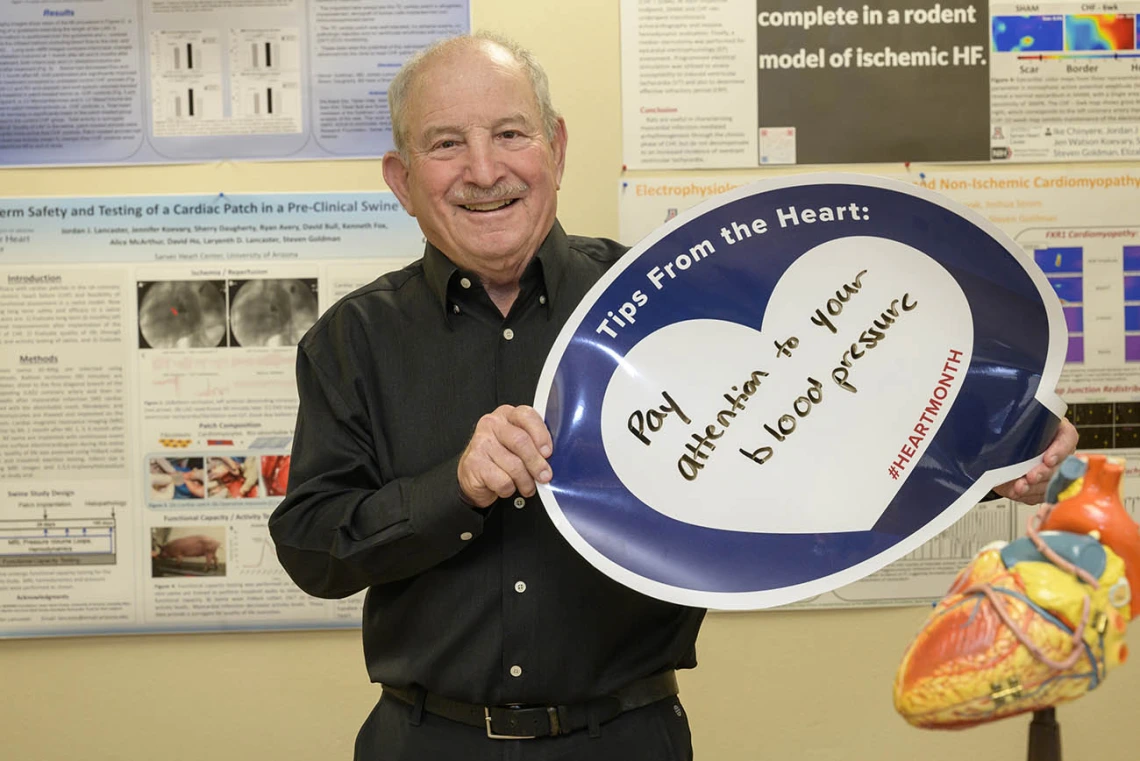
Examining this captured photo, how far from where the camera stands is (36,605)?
92.8 inches

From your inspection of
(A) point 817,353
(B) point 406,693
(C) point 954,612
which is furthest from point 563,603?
(C) point 954,612

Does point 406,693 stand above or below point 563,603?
below

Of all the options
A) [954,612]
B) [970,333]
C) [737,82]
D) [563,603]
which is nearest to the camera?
[954,612]

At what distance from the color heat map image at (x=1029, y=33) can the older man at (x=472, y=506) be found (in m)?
1.23

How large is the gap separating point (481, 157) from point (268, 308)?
3.48ft

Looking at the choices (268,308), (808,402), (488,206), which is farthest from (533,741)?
(268,308)

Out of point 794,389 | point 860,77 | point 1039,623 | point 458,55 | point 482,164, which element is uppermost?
point 860,77

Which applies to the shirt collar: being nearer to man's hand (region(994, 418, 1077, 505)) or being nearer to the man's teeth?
the man's teeth

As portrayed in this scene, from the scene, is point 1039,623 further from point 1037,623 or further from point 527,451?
point 527,451

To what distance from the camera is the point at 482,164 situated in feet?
4.66

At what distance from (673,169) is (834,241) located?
3.55 feet

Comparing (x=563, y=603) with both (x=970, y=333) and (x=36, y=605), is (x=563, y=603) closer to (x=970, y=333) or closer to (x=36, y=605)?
(x=970, y=333)

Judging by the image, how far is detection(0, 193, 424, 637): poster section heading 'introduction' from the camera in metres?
2.33

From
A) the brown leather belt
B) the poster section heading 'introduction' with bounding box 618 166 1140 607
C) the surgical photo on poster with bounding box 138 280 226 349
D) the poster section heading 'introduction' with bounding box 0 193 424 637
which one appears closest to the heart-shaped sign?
the brown leather belt
